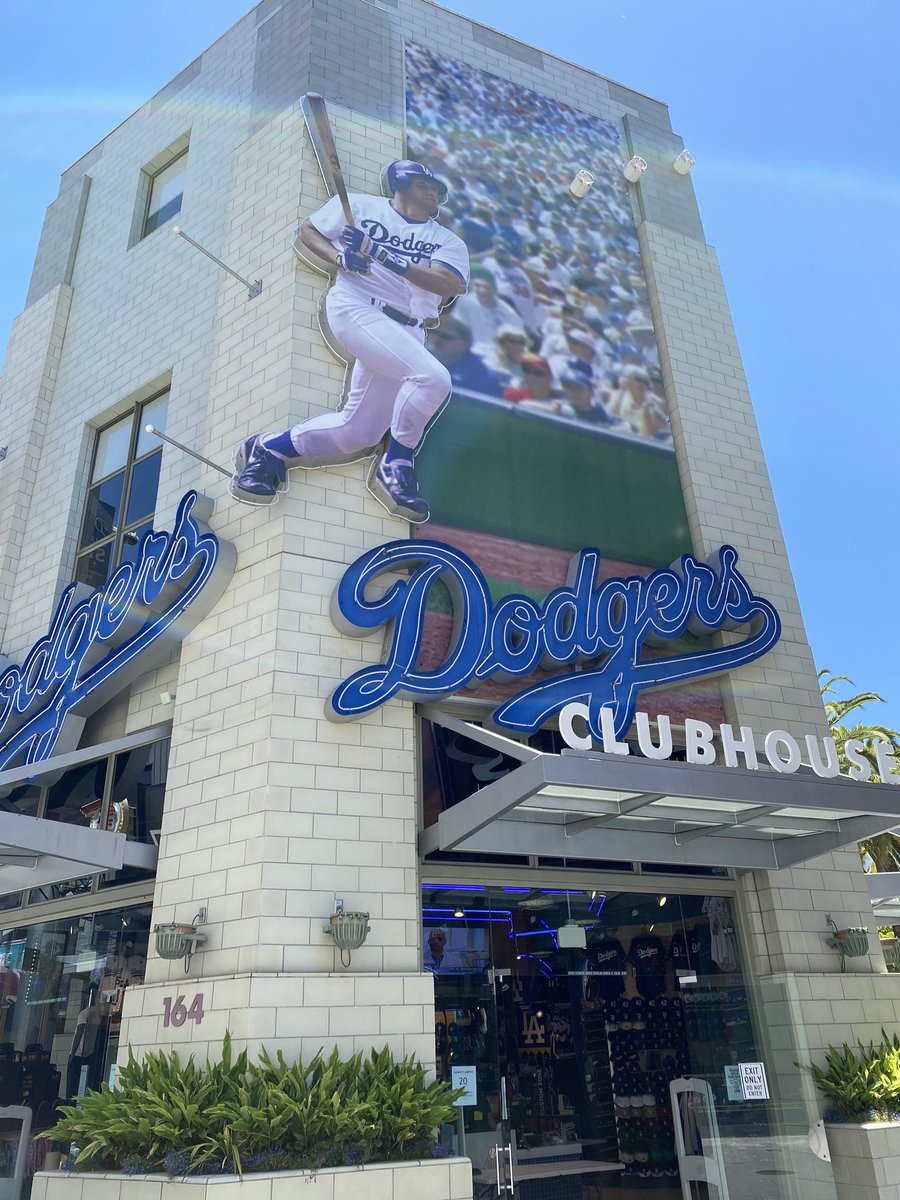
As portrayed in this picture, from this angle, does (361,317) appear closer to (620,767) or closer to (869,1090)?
(620,767)

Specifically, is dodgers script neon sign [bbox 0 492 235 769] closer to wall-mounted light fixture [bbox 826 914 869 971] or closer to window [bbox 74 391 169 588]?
window [bbox 74 391 169 588]

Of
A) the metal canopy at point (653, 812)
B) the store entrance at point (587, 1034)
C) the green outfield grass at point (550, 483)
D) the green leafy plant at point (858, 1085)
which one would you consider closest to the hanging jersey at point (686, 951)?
the store entrance at point (587, 1034)

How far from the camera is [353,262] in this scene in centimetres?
1369

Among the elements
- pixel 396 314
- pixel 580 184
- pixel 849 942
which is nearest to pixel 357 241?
pixel 396 314

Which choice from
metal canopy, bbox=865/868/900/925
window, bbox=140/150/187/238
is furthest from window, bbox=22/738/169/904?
window, bbox=140/150/187/238

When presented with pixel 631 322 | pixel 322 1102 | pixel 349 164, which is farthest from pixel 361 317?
pixel 322 1102

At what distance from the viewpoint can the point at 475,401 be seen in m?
14.4

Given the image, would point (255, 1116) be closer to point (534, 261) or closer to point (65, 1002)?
point (65, 1002)

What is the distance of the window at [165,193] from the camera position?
18.4 m

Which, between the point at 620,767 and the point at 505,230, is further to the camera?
the point at 505,230

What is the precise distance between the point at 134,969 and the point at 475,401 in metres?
8.74

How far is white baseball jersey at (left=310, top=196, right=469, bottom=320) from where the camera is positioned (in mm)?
13742

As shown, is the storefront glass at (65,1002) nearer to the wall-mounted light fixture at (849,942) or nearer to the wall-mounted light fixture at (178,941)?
the wall-mounted light fixture at (178,941)

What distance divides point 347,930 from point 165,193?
582 inches
